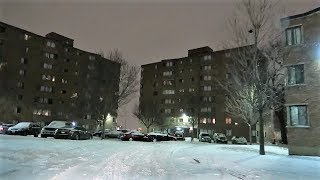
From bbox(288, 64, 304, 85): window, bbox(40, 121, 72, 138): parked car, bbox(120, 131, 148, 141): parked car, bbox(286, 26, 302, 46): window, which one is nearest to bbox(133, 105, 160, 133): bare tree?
bbox(120, 131, 148, 141): parked car

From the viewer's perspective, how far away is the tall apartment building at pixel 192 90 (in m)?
89.2

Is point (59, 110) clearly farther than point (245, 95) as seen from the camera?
Yes

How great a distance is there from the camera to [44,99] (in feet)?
284

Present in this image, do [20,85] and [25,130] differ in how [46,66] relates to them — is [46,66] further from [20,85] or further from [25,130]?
[25,130]

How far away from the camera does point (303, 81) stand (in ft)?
87.0

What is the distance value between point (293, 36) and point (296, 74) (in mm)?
2998

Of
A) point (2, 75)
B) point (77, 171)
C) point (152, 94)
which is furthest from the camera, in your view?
point (152, 94)

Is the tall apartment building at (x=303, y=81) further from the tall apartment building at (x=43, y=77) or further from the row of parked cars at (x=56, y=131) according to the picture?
the tall apartment building at (x=43, y=77)

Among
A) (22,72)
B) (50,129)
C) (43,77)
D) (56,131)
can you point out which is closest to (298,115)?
(56,131)

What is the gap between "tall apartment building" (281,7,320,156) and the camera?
83.8 ft

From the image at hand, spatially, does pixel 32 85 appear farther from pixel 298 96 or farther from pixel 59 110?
pixel 298 96

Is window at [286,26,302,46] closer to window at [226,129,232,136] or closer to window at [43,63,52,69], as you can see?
window at [226,129,232,136]

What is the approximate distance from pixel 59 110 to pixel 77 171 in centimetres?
7799

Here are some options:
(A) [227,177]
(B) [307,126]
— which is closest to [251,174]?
(A) [227,177]
